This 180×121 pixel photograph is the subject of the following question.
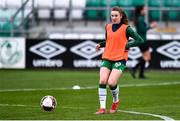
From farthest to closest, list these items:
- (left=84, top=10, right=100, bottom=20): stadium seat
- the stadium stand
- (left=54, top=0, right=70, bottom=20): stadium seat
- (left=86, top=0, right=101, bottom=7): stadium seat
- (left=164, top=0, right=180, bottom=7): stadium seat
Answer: (left=86, top=0, right=101, bottom=7): stadium seat → (left=164, top=0, right=180, bottom=7): stadium seat → (left=84, top=10, right=100, bottom=20): stadium seat → (left=54, top=0, right=70, bottom=20): stadium seat → the stadium stand

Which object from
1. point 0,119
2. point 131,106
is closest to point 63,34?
point 131,106

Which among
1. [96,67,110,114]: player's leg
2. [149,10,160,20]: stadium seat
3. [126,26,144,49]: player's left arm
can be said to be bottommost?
[149,10,160,20]: stadium seat

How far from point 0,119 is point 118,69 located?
2527mm

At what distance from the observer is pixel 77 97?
16.1 m

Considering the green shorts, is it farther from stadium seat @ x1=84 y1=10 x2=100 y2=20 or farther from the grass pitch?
stadium seat @ x1=84 y1=10 x2=100 y2=20

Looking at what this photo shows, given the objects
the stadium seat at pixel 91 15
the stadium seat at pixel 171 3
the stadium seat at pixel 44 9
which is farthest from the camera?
the stadium seat at pixel 171 3

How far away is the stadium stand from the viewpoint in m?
30.5

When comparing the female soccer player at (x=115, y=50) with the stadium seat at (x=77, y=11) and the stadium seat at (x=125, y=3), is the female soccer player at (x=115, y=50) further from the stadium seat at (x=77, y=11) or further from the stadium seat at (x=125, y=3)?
the stadium seat at (x=125, y=3)

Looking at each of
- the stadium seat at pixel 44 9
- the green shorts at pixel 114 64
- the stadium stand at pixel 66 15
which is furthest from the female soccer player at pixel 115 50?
the stadium seat at pixel 44 9

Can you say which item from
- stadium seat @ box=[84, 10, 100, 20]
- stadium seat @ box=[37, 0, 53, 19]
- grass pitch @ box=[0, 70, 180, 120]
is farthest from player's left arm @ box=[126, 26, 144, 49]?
stadium seat @ box=[84, 10, 100, 20]

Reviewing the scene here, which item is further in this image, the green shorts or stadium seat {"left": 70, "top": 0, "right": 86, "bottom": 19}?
stadium seat {"left": 70, "top": 0, "right": 86, "bottom": 19}

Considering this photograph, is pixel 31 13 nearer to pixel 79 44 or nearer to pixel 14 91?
pixel 79 44

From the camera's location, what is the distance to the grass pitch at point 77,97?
1187 centimetres

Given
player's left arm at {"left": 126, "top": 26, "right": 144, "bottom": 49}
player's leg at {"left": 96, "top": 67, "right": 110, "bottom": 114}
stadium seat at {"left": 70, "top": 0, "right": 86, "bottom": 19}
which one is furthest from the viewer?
stadium seat at {"left": 70, "top": 0, "right": 86, "bottom": 19}
